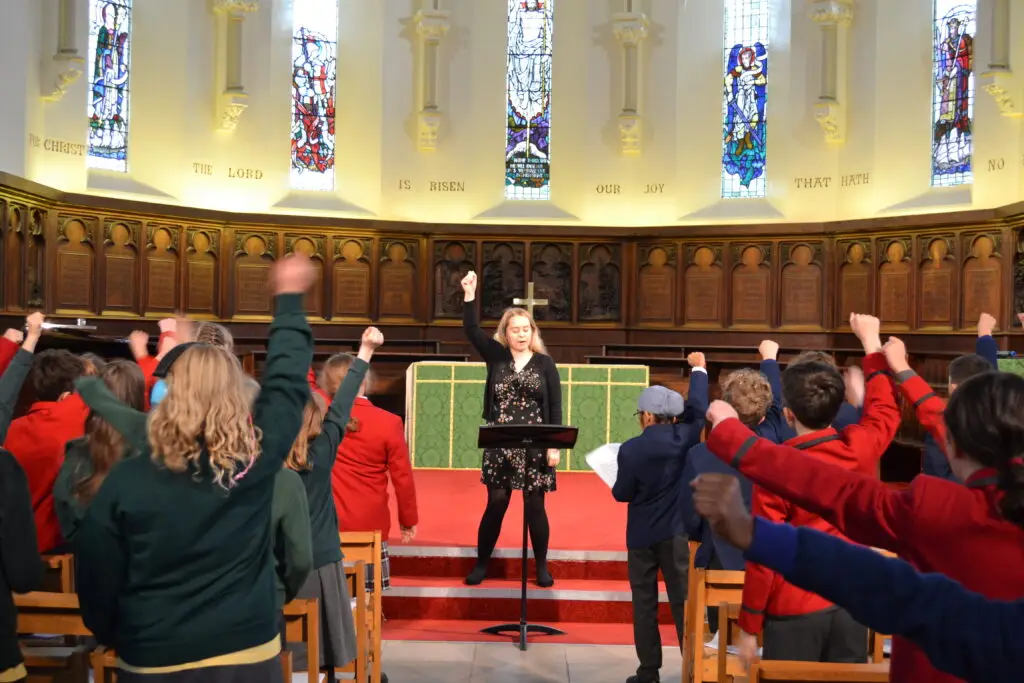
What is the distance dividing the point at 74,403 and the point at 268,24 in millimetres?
12112

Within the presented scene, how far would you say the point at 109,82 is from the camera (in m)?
14.6

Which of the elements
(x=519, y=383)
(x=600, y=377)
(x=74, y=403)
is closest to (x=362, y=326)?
(x=600, y=377)

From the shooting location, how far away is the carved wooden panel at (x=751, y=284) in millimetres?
15664

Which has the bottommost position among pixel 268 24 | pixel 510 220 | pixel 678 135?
pixel 510 220

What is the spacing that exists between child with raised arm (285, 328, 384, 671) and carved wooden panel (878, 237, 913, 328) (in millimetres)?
11868

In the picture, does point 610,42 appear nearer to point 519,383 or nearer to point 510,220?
point 510,220

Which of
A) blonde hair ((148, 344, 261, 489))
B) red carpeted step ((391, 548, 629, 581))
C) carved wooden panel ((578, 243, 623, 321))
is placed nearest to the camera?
blonde hair ((148, 344, 261, 489))

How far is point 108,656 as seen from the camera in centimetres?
312

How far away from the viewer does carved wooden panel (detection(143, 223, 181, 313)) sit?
1448 centimetres

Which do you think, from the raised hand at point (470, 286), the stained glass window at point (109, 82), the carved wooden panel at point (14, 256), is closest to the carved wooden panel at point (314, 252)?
the stained glass window at point (109, 82)

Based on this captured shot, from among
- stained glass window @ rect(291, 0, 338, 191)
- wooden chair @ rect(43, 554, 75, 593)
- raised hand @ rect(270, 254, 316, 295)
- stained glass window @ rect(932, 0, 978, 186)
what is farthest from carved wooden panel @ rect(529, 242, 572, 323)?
raised hand @ rect(270, 254, 316, 295)

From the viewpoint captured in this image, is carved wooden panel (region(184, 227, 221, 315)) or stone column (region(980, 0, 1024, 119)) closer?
stone column (region(980, 0, 1024, 119))

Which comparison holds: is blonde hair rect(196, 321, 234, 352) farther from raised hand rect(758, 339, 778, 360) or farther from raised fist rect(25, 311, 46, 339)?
raised hand rect(758, 339, 778, 360)

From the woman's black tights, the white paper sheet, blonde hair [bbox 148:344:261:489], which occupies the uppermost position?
blonde hair [bbox 148:344:261:489]
